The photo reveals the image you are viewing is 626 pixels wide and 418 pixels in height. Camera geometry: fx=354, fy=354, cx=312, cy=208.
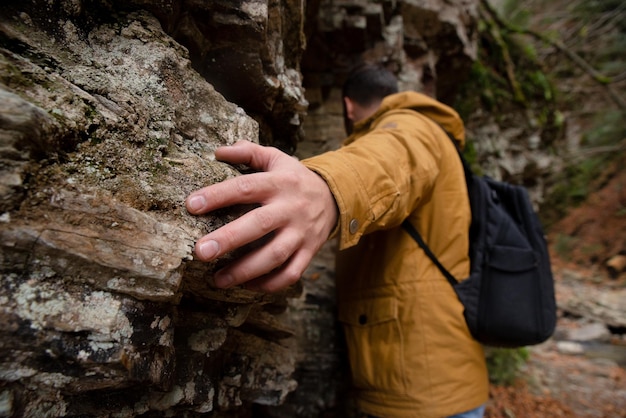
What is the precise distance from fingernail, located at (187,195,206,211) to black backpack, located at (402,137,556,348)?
55.7 inches

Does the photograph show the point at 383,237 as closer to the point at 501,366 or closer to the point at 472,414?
the point at 472,414

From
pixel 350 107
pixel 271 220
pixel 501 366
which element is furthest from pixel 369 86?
pixel 501 366

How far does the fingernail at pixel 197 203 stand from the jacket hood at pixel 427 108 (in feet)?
5.47

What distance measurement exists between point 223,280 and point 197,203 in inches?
11.1

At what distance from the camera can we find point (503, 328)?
2.08 m

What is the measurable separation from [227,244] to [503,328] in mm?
1801

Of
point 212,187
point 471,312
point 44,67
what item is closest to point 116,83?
point 44,67

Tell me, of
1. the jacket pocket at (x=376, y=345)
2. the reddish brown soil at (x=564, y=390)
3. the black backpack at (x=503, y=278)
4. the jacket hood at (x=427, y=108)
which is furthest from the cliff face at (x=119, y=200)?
the reddish brown soil at (x=564, y=390)

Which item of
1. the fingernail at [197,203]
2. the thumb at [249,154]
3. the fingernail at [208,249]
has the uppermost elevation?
the thumb at [249,154]

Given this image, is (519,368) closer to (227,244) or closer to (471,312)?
(471,312)

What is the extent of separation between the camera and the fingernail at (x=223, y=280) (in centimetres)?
122

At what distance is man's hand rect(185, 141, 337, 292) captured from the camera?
1.12 meters

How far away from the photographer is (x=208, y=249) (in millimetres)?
1081

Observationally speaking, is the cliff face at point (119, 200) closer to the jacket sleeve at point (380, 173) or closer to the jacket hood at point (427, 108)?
the jacket sleeve at point (380, 173)
